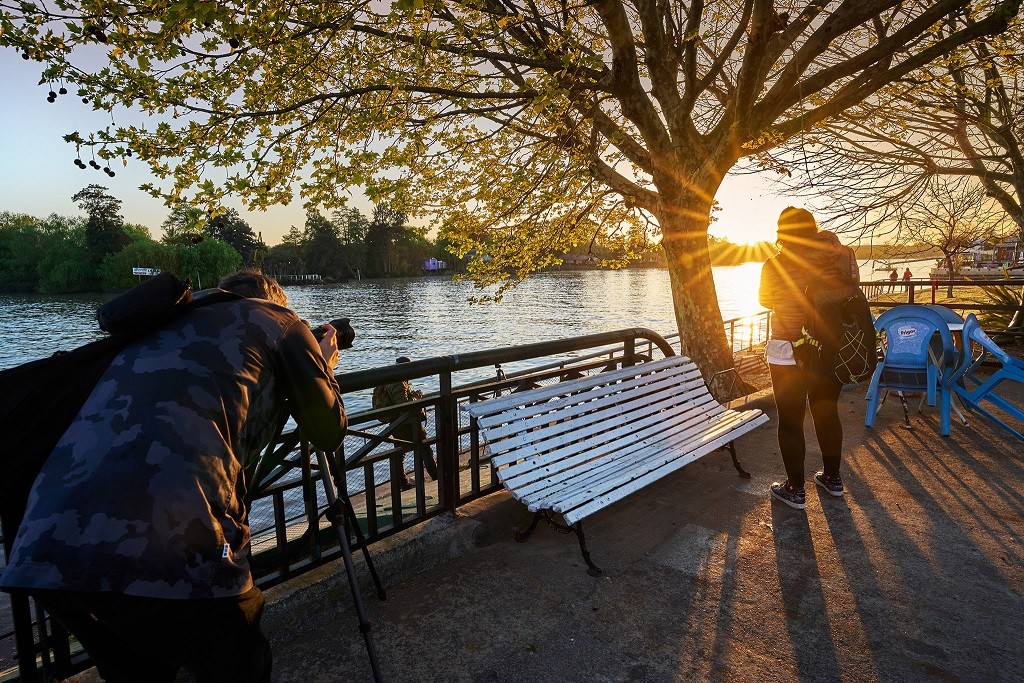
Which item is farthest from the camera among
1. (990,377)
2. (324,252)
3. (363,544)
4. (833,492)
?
(324,252)

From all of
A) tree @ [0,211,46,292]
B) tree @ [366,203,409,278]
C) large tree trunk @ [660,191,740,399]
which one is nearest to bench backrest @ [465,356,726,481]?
large tree trunk @ [660,191,740,399]

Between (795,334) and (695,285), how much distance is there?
4.49 meters

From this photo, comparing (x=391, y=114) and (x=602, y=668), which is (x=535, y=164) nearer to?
(x=391, y=114)

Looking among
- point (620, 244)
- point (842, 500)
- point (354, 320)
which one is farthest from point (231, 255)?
point (842, 500)

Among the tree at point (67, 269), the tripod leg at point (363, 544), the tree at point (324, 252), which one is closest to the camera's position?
the tripod leg at point (363, 544)

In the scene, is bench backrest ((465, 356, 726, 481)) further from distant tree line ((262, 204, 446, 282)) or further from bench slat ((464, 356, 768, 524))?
distant tree line ((262, 204, 446, 282))

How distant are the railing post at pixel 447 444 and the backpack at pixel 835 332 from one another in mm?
2485

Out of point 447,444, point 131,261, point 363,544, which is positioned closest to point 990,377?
point 447,444

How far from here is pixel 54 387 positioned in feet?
5.54

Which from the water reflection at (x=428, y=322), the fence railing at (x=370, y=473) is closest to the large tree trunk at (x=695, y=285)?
the fence railing at (x=370, y=473)

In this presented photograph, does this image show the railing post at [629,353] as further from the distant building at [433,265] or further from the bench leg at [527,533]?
the distant building at [433,265]

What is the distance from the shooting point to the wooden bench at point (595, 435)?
11.3ft

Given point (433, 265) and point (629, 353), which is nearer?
point (629, 353)

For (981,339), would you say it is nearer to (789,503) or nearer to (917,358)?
(917,358)
